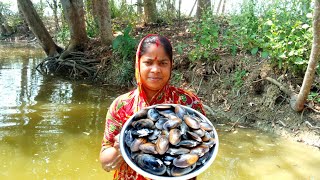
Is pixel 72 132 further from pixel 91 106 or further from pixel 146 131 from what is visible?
pixel 146 131

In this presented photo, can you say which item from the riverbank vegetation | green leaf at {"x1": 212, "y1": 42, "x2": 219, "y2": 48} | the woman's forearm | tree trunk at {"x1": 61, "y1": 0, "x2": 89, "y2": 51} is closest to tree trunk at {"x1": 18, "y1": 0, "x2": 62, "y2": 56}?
the riverbank vegetation

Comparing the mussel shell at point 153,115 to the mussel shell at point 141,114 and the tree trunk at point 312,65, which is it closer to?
the mussel shell at point 141,114

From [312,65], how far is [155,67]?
9.94ft

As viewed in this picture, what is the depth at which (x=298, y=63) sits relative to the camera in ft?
14.3

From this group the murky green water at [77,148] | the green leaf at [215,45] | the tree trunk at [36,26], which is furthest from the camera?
the tree trunk at [36,26]

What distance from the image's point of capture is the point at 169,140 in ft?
4.60

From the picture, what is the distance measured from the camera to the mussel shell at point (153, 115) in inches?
57.4

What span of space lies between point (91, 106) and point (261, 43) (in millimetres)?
3369

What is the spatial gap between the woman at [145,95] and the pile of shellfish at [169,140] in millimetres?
117

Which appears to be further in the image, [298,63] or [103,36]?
[103,36]

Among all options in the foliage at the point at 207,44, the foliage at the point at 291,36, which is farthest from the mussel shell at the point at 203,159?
the foliage at the point at 207,44

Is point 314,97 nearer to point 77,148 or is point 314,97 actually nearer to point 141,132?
point 77,148

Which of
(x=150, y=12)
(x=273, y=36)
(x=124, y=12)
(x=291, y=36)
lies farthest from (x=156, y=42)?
(x=124, y=12)

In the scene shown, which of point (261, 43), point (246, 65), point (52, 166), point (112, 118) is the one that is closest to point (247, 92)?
point (246, 65)
